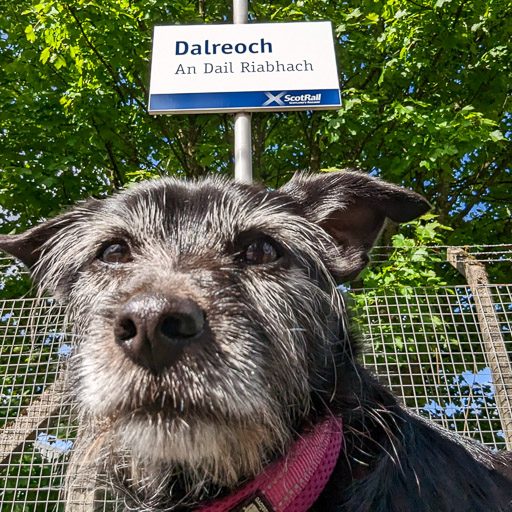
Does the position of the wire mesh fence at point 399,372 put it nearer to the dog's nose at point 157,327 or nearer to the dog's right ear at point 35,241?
the dog's right ear at point 35,241

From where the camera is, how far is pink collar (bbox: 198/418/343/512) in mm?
1374

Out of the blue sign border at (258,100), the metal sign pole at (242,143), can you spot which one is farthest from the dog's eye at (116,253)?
the blue sign border at (258,100)

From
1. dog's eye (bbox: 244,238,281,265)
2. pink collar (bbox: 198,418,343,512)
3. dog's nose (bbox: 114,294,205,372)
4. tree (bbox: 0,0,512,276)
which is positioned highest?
tree (bbox: 0,0,512,276)

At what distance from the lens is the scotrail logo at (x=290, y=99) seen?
10.6ft

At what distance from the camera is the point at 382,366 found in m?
4.00

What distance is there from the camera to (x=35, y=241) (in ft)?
6.82

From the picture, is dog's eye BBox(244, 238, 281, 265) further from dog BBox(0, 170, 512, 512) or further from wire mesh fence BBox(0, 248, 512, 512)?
wire mesh fence BBox(0, 248, 512, 512)

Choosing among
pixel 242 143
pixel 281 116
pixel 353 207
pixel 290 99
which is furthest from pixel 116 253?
pixel 281 116

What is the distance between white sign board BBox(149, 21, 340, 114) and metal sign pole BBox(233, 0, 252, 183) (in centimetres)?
13

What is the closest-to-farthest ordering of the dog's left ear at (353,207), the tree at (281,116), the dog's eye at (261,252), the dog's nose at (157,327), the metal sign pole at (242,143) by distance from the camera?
the dog's nose at (157,327)
the dog's eye at (261,252)
the dog's left ear at (353,207)
the metal sign pole at (242,143)
the tree at (281,116)

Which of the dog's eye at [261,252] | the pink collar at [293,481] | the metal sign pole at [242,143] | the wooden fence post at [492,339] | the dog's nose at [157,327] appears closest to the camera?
the dog's nose at [157,327]

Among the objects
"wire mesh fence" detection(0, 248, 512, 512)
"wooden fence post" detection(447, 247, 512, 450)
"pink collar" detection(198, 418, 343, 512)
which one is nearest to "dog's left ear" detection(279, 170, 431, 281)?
"pink collar" detection(198, 418, 343, 512)

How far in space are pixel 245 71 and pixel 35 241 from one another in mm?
1867

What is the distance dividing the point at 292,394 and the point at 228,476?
0.30 metres
